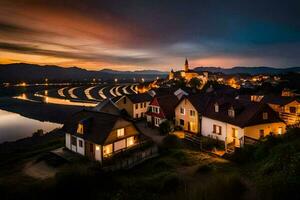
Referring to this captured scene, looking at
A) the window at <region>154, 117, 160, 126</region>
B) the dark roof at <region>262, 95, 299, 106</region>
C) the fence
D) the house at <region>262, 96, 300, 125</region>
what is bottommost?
the fence

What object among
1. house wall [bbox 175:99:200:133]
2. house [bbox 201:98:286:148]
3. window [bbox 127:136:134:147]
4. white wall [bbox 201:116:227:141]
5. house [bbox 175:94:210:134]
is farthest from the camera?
house wall [bbox 175:99:200:133]

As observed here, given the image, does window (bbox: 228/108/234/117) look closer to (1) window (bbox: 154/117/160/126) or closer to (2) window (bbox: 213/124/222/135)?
(2) window (bbox: 213/124/222/135)

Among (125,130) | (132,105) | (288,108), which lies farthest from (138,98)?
(288,108)

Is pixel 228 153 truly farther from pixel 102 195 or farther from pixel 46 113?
pixel 46 113

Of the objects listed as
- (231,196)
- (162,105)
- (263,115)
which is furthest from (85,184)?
(162,105)

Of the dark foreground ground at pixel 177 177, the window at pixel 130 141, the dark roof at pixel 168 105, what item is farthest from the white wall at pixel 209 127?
the window at pixel 130 141

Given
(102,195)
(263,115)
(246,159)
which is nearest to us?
(102,195)

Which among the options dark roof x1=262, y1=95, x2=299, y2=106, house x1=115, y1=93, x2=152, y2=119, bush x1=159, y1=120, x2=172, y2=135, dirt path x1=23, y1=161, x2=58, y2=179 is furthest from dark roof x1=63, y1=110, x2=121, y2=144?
dark roof x1=262, y1=95, x2=299, y2=106
